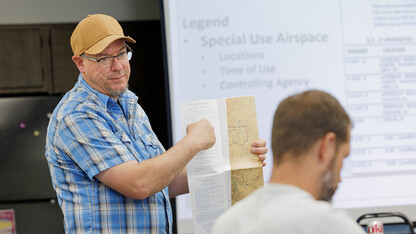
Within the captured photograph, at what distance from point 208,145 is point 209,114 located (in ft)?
0.37

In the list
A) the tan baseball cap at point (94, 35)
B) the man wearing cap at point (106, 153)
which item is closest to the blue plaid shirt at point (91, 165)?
the man wearing cap at point (106, 153)

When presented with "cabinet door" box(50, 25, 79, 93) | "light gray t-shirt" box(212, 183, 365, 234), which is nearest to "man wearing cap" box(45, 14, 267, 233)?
"light gray t-shirt" box(212, 183, 365, 234)

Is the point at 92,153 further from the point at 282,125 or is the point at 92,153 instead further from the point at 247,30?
the point at 247,30

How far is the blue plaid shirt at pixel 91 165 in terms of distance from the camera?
154cm

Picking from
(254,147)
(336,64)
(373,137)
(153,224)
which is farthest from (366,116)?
(153,224)

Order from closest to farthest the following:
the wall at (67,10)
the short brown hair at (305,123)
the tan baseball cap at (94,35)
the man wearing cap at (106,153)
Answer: the short brown hair at (305,123)
the man wearing cap at (106,153)
the tan baseball cap at (94,35)
the wall at (67,10)

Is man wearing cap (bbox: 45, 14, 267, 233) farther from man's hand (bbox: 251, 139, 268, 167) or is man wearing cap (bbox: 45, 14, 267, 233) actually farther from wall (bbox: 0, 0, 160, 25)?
wall (bbox: 0, 0, 160, 25)

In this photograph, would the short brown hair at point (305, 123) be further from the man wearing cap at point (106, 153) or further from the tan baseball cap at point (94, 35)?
the tan baseball cap at point (94, 35)

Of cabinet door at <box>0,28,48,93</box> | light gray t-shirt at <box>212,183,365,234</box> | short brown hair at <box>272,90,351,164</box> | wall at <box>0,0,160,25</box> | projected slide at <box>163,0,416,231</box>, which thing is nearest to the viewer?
light gray t-shirt at <box>212,183,365,234</box>

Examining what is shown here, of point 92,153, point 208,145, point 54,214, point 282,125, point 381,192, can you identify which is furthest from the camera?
point 54,214

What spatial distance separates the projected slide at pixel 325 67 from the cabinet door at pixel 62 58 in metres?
1.09

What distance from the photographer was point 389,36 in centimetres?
332

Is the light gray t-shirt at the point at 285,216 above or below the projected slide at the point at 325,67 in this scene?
below

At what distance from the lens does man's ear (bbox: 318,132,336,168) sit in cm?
106
